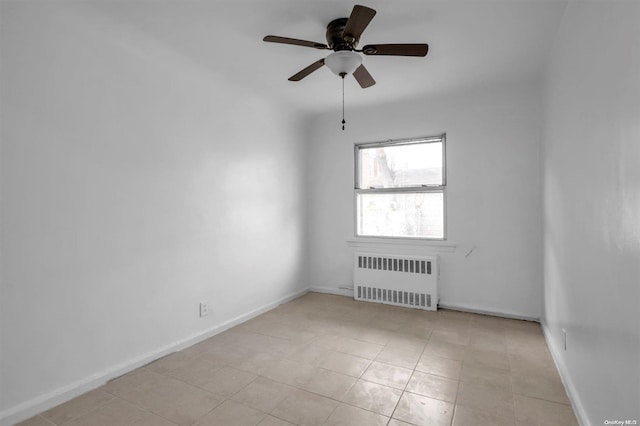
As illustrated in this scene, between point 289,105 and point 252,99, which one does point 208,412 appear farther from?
point 289,105

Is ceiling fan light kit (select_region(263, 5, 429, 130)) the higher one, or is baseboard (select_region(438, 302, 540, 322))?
ceiling fan light kit (select_region(263, 5, 429, 130))

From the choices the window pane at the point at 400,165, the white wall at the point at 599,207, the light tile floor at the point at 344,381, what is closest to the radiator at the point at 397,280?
the light tile floor at the point at 344,381

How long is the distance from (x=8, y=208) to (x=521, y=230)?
4.06 meters

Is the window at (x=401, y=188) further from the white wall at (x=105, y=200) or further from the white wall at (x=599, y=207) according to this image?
the white wall at (x=105, y=200)

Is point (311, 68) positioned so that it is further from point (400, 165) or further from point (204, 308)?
point (204, 308)

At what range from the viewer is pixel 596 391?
145 centimetres

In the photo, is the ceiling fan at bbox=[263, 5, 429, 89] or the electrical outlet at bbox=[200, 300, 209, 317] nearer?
the ceiling fan at bbox=[263, 5, 429, 89]

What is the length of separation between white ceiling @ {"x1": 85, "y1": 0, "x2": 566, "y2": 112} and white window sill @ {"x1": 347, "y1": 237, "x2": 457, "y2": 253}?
1727 millimetres

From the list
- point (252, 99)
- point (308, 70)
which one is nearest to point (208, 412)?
point (308, 70)

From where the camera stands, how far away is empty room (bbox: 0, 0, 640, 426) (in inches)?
65.9

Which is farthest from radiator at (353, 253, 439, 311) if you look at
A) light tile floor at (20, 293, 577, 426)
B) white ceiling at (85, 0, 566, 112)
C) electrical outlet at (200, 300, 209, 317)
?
white ceiling at (85, 0, 566, 112)

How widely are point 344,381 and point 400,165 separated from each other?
2600 millimetres

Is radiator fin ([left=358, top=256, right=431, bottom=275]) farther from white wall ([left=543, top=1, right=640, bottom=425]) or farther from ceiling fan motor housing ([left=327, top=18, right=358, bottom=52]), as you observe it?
ceiling fan motor housing ([left=327, top=18, right=358, bottom=52])

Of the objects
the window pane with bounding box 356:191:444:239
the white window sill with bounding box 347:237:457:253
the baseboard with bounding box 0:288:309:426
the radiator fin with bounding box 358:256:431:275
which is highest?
the window pane with bounding box 356:191:444:239
